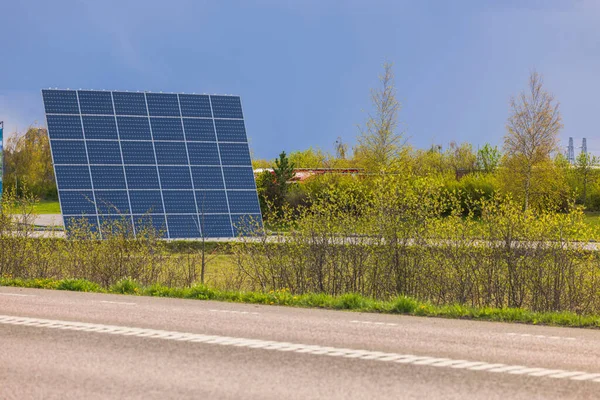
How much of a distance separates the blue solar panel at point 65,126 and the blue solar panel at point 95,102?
0.62 meters

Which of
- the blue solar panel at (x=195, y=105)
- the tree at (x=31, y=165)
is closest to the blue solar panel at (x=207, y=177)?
Result: the blue solar panel at (x=195, y=105)

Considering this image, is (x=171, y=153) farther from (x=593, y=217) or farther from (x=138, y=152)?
(x=593, y=217)

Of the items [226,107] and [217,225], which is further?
[226,107]

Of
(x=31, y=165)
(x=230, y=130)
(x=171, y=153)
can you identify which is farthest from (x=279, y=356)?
(x=31, y=165)

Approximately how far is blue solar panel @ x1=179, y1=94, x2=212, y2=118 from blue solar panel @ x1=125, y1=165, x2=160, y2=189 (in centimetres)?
329

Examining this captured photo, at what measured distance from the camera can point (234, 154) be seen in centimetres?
3269

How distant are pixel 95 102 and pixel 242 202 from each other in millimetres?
7501

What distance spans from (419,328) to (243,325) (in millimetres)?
2233

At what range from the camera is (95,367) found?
7.37 metres

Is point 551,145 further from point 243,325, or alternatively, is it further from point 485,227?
point 243,325

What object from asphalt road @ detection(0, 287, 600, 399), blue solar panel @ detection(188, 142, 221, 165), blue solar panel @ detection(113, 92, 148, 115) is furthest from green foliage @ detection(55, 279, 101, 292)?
blue solar panel @ detection(113, 92, 148, 115)

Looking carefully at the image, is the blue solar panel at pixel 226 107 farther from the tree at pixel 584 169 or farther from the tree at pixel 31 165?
the tree at pixel 31 165

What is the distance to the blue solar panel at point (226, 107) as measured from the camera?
3347cm

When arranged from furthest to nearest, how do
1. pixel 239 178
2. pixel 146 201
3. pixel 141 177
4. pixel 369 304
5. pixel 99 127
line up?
1. pixel 239 178
2. pixel 99 127
3. pixel 141 177
4. pixel 146 201
5. pixel 369 304
